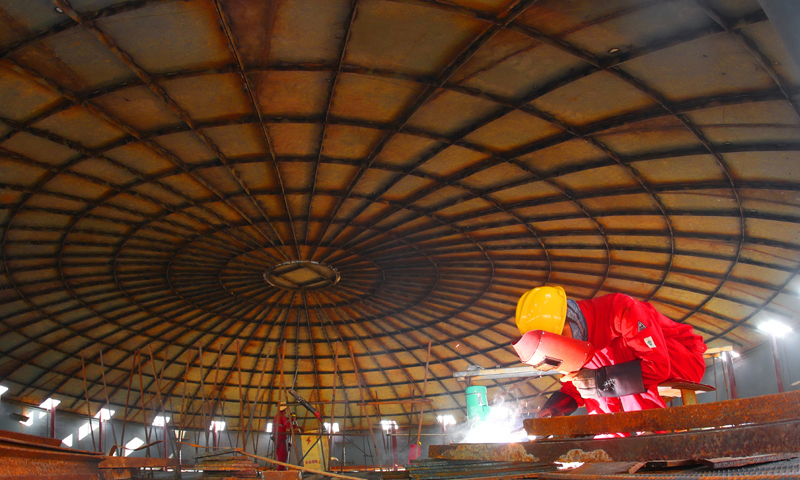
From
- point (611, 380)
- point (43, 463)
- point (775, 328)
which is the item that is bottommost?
point (43, 463)

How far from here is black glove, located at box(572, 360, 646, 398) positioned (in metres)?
8.02

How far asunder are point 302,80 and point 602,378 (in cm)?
1002

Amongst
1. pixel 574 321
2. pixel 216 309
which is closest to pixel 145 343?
pixel 216 309

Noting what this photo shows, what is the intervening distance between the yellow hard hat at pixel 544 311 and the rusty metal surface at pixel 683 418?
2248mm

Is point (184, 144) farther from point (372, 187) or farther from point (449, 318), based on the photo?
point (449, 318)

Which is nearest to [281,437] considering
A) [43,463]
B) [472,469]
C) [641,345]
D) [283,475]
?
[283,475]

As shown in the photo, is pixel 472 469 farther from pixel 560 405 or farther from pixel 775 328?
pixel 775 328

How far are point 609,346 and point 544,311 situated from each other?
1258 mm

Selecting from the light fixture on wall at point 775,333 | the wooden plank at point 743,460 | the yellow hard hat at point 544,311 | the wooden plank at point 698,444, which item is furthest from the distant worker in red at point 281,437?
the wooden plank at point 743,460

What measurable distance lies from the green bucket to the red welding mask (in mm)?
11690

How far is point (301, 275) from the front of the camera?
2736 centimetres

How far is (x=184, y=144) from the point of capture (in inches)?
650

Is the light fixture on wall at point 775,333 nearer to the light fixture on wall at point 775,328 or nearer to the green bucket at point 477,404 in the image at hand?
the light fixture on wall at point 775,328

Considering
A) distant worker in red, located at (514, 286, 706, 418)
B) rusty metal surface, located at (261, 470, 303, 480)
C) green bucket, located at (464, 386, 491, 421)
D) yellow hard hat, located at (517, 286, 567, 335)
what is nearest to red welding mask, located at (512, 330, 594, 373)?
distant worker in red, located at (514, 286, 706, 418)
